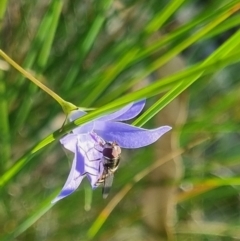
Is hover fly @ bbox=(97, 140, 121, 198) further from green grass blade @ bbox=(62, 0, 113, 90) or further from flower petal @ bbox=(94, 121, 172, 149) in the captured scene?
green grass blade @ bbox=(62, 0, 113, 90)

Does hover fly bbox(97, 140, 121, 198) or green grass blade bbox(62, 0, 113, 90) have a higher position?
green grass blade bbox(62, 0, 113, 90)

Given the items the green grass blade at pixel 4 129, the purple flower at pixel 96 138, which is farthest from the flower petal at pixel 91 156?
the green grass blade at pixel 4 129

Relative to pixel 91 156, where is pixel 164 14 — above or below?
above

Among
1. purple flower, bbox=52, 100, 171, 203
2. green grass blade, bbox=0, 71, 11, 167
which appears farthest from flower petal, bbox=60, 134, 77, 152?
green grass blade, bbox=0, 71, 11, 167

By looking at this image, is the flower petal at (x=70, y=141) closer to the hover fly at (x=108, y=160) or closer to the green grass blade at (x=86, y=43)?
the hover fly at (x=108, y=160)

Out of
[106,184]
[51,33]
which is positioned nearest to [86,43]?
[51,33]

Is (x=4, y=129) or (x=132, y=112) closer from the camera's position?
(x=132, y=112)

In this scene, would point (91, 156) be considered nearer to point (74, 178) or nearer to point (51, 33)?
point (74, 178)
